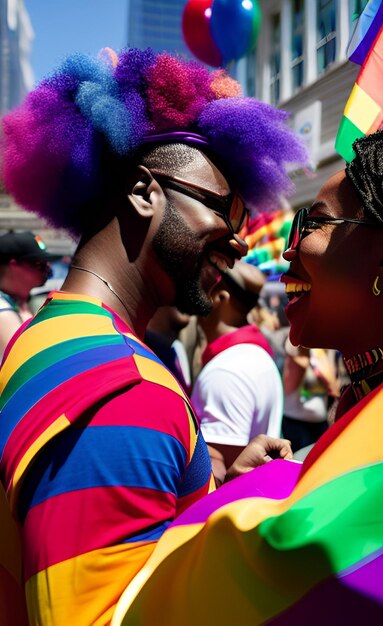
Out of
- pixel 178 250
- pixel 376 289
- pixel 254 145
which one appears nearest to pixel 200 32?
pixel 254 145

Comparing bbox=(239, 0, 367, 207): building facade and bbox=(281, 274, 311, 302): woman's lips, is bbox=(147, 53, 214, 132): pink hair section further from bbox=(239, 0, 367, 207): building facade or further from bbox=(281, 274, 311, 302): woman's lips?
bbox=(239, 0, 367, 207): building facade

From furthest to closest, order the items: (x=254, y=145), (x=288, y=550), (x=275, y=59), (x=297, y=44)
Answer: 1. (x=275, y=59)
2. (x=297, y=44)
3. (x=254, y=145)
4. (x=288, y=550)

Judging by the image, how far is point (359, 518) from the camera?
773 millimetres

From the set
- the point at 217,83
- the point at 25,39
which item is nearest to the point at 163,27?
the point at 25,39

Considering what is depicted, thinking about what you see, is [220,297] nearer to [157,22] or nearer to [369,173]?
[369,173]

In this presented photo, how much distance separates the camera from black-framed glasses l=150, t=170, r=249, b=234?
1.70 metres

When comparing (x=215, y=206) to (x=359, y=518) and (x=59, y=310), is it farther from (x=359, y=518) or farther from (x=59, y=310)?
(x=359, y=518)

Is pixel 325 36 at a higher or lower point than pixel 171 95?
lower

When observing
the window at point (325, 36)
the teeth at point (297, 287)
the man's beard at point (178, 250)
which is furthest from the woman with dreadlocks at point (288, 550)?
the window at point (325, 36)

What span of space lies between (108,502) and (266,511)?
0.40 meters

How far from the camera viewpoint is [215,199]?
5.72 ft

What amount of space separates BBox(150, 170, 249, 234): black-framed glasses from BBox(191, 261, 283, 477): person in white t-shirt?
100 cm

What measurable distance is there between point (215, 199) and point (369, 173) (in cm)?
57

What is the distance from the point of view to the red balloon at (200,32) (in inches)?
178
